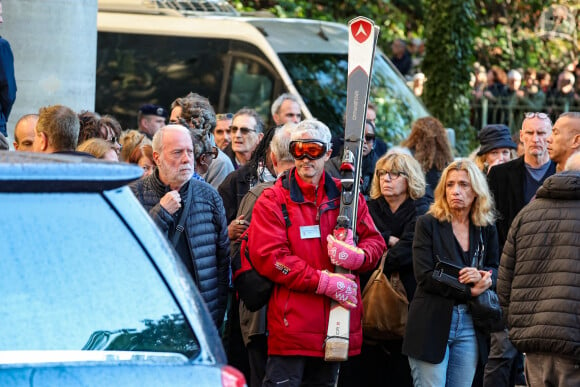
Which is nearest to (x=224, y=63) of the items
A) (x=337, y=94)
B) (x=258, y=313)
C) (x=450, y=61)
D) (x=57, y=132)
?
(x=337, y=94)

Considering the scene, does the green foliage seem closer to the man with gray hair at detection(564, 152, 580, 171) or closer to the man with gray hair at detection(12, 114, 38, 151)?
the man with gray hair at detection(12, 114, 38, 151)

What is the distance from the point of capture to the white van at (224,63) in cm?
1572

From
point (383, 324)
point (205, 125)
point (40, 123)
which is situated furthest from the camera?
point (205, 125)

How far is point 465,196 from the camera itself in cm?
831

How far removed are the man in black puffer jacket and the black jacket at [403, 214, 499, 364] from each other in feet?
3.14

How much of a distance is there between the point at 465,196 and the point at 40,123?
2681mm

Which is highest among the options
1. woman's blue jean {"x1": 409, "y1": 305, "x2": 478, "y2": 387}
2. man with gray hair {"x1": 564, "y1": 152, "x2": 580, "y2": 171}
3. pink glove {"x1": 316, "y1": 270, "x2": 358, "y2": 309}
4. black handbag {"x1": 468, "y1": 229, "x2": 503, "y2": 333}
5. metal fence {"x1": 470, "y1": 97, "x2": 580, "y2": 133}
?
metal fence {"x1": 470, "y1": 97, "x2": 580, "y2": 133}

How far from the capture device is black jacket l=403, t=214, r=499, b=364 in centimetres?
811

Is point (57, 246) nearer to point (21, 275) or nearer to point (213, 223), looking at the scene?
point (21, 275)

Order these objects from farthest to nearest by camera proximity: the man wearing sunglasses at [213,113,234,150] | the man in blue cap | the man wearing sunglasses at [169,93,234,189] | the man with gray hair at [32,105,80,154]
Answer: the man in blue cap, the man wearing sunglasses at [213,113,234,150], the man wearing sunglasses at [169,93,234,189], the man with gray hair at [32,105,80,154]

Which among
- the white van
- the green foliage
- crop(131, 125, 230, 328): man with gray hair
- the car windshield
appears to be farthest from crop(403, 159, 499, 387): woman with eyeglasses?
the green foliage

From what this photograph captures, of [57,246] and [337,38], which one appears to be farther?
[337,38]

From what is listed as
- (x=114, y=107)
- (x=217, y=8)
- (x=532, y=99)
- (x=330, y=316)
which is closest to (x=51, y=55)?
(x=330, y=316)

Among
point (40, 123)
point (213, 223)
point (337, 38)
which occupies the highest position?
point (337, 38)
